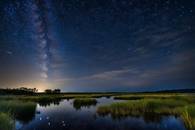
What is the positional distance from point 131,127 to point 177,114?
9452mm

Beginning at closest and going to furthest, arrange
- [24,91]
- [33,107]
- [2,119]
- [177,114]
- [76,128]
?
[2,119]
[76,128]
[177,114]
[33,107]
[24,91]

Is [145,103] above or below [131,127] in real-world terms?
above

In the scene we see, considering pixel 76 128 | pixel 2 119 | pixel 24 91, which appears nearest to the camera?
pixel 2 119

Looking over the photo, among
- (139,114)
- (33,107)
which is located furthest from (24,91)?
(139,114)

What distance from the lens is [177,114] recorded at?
3081 centimetres

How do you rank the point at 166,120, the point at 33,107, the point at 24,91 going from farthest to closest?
the point at 24,91 → the point at 33,107 → the point at 166,120

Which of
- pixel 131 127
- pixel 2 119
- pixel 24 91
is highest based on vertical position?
pixel 24 91

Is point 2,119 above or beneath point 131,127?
above

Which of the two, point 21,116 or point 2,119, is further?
point 21,116

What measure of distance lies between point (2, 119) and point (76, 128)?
29.5ft

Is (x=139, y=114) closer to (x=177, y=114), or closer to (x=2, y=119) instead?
(x=177, y=114)

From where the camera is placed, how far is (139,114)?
1253 inches

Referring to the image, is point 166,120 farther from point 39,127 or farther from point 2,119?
point 2,119

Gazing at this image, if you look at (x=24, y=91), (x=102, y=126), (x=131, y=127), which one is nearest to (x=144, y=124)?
(x=131, y=127)
